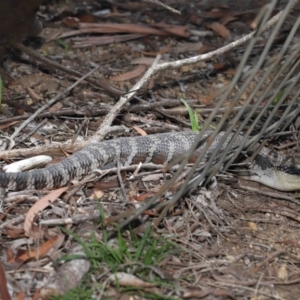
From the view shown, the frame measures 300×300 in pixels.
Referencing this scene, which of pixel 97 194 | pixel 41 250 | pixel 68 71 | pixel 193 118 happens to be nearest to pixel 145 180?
pixel 97 194

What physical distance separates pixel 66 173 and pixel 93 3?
357cm

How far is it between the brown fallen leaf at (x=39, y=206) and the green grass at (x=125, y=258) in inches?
10.8

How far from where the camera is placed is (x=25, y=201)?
13.1 feet

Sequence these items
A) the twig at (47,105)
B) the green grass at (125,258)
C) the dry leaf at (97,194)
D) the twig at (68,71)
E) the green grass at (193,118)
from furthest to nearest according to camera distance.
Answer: the twig at (68,71)
the green grass at (193,118)
the twig at (47,105)
the dry leaf at (97,194)
the green grass at (125,258)

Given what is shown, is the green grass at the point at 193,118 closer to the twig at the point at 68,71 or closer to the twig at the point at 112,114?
the twig at the point at 112,114

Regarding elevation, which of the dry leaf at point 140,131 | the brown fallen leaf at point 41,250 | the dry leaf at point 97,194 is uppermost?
the dry leaf at point 140,131

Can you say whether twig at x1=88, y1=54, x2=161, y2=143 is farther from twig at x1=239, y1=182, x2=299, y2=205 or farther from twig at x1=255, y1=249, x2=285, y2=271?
twig at x1=255, y1=249, x2=285, y2=271

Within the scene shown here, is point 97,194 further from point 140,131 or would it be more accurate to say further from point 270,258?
point 270,258

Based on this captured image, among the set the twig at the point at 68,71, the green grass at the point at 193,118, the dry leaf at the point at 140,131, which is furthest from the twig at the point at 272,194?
the twig at the point at 68,71

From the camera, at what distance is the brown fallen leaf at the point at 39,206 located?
3.73 meters

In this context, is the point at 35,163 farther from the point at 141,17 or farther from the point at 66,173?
the point at 141,17

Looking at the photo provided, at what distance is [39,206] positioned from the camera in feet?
12.8

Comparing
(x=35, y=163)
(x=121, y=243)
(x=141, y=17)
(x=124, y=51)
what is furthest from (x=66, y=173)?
(x=141, y=17)

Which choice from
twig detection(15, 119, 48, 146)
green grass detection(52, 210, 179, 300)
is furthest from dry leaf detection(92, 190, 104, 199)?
twig detection(15, 119, 48, 146)
